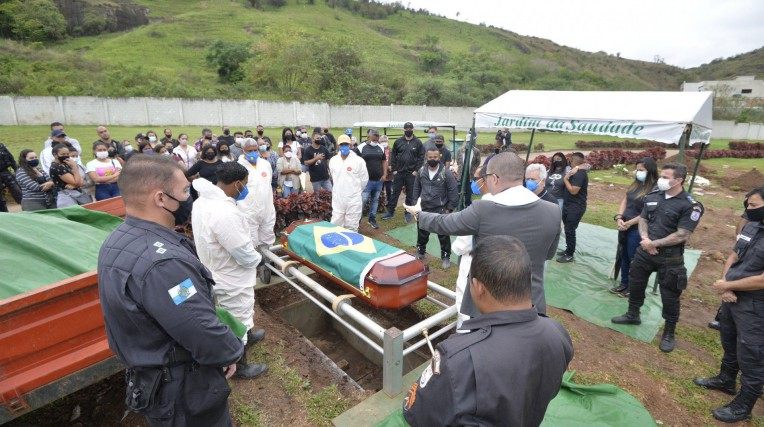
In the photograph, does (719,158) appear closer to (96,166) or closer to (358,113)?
(358,113)

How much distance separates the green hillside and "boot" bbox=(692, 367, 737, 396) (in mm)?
30550

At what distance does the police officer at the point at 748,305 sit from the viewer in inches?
119

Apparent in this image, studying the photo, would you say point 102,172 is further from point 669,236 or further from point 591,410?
point 669,236

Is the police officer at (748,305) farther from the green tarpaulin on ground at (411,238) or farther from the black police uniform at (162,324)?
the black police uniform at (162,324)

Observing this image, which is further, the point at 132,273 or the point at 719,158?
the point at 719,158

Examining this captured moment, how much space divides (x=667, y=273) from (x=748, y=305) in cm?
96

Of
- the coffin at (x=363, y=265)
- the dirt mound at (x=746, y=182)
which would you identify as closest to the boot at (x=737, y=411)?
the coffin at (x=363, y=265)

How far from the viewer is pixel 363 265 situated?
401 cm

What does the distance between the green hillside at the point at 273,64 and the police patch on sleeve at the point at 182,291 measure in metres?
29.6

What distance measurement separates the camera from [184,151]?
28.9 ft

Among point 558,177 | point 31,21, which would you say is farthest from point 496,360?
point 31,21

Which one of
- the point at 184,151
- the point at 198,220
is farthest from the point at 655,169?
the point at 184,151

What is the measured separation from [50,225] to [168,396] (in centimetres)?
242

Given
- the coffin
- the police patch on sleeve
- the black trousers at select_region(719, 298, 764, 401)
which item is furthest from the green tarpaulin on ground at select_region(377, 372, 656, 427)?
the police patch on sleeve
